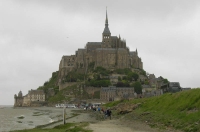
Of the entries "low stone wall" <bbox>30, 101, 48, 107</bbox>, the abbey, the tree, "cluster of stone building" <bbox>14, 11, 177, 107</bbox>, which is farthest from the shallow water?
the abbey

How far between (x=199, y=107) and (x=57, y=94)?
373 ft

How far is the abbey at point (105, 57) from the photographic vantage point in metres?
139

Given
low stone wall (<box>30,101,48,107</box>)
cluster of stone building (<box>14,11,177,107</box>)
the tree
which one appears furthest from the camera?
cluster of stone building (<box>14,11,177,107</box>)

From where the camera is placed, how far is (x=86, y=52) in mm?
145375

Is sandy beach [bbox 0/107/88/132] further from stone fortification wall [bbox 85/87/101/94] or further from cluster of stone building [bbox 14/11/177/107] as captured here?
cluster of stone building [bbox 14/11/177/107]

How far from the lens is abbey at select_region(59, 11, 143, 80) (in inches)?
5477

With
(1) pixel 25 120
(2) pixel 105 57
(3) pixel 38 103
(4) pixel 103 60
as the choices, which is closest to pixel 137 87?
(4) pixel 103 60

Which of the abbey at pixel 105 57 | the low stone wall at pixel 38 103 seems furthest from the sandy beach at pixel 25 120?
the abbey at pixel 105 57

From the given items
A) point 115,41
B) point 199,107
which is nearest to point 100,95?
point 115,41

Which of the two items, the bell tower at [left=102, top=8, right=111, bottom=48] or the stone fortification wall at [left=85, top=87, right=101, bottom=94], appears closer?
the stone fortification wall at [left=85, top=87, right=101, bottom=94]

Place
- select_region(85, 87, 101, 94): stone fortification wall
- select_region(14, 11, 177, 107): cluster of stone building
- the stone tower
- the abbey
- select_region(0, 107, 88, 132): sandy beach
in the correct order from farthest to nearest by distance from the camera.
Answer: the stone tower, the abbey, select_region(14, 11, 177, 107): cluster of stone building, select_region(85, 87, 101, 94): stone fortification wall, select_region(0, 107, 88, 132): sandy beach

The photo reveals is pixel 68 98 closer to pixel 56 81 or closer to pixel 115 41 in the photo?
pixel 56 81

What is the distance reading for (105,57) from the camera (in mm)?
139375

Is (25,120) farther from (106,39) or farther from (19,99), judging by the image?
(19,99)
